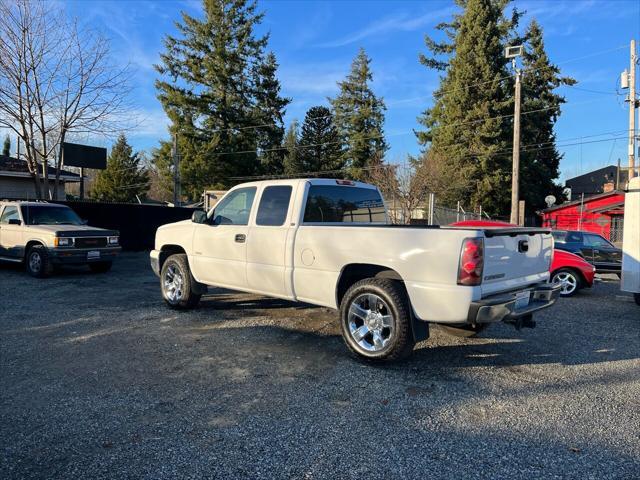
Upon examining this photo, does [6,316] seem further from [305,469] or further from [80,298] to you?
[305,469]

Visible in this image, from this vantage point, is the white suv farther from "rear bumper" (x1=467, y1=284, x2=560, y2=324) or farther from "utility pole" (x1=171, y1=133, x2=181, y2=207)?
"utility pole" (x1=171, y1=133, x2=181, y2=207)

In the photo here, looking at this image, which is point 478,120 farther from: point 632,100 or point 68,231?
point 68,231

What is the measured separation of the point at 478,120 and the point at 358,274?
3412 cm

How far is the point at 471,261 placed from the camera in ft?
13.9

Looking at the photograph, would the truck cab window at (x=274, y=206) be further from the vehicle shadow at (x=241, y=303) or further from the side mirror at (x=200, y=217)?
the vehicle shadow at (x=241, y=303)

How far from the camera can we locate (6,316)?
6.98m

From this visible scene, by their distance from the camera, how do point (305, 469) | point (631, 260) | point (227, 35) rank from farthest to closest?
point (227, 35) < point (631, 260) < point (305, 469)

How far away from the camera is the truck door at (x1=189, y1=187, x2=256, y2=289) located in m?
6.37

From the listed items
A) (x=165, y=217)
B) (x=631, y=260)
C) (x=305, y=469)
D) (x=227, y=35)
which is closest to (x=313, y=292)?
(x=305, y=469)

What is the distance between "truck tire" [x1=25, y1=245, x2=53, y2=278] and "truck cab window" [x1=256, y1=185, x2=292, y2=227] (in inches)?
276

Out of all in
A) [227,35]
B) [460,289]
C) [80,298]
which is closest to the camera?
[460,289]

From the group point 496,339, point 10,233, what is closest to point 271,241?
point 496,339

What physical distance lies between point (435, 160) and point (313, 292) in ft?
99.4

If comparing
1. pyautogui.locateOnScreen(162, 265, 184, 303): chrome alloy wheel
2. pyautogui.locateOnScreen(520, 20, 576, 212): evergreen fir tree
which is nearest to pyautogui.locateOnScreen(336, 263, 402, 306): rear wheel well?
pyautogui.locateOnScreen(162, 265, 184, 303): chrome alloy wheel
